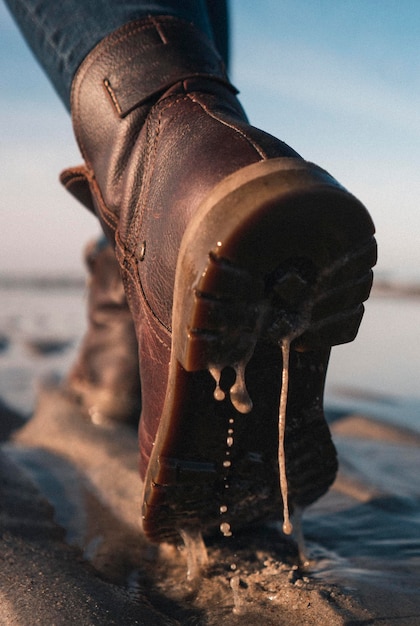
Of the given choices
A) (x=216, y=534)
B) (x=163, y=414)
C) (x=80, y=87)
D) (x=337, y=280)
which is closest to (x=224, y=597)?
(x=216, y=534)

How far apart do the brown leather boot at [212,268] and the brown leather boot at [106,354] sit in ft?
4.71

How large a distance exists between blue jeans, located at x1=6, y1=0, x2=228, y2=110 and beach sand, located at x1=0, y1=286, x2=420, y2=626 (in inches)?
42.9

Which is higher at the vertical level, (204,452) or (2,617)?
(204,452)

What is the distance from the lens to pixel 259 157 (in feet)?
3.77

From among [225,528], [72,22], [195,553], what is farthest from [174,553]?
[72,22]

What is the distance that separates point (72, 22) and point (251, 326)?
91cm

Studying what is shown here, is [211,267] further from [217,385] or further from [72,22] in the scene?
[72,22]

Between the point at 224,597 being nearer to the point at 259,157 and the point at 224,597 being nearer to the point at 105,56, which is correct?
the point at 259,157

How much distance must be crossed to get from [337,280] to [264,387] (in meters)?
0.29

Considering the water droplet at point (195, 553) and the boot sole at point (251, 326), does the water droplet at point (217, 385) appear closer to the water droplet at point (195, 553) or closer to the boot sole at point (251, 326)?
the boot sole at point (251, 326)

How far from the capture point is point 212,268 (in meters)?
1.03

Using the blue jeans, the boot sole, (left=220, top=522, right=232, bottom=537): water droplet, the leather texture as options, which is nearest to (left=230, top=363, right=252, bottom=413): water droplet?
the boot sole

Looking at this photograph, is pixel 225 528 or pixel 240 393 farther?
pixel 225 528

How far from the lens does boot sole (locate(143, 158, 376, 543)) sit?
1.04m
